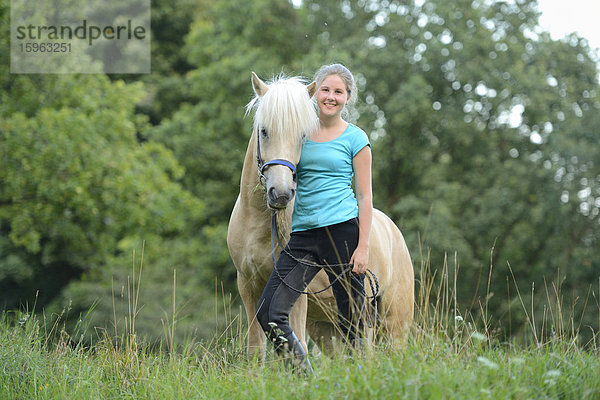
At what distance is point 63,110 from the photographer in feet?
51.9

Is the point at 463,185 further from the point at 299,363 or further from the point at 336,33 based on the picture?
the point at 299,363

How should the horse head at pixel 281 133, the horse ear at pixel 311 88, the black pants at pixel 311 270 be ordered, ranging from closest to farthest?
the horse head at pixel 281 133 < the black pants at pixel 311 270 < the horse ear at pixel 311 88

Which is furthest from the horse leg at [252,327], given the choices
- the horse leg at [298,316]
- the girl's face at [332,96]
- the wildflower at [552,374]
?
the wildflower at [552,374]

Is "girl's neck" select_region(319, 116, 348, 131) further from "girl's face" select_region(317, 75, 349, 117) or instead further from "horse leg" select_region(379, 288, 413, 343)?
"horse leg" select_region(379, 288, 413, 343)

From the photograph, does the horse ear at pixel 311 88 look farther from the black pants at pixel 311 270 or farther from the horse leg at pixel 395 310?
the horse leg at pixel 395 310

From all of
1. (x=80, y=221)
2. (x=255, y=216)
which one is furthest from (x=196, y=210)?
(x=255, y=216)

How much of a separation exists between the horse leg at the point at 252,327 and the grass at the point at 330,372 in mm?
128

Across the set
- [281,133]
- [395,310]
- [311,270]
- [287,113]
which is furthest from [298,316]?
[395,310]

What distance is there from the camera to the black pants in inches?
145

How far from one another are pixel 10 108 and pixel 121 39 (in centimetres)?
749

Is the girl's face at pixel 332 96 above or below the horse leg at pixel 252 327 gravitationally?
Answer: above

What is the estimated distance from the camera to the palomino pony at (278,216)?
3715 millimetres

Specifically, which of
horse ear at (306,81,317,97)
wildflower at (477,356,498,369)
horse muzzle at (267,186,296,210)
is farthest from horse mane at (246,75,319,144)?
wildflower at (477,356,498,369)

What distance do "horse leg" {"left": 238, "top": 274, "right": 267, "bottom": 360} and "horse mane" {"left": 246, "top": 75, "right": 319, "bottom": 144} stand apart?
118cm
